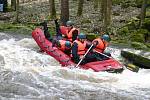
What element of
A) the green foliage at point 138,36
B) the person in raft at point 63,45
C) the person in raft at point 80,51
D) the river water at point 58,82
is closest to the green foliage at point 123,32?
the green foliage at point 138,36

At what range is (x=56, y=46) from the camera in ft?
54.1

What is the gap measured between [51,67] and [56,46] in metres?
1.50

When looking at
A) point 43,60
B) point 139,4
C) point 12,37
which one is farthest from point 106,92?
point 139,4

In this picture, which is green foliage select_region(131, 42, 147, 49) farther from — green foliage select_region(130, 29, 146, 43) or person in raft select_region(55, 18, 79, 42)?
person in raft select_region(55, 18, 79, 42)

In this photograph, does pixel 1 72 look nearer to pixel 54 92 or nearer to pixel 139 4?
pixel 54 92

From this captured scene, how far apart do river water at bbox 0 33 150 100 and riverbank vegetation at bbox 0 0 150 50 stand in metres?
6.92

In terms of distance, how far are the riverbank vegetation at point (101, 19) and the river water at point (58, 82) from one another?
22.7 ft

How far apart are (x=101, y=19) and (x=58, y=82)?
48.3 ft

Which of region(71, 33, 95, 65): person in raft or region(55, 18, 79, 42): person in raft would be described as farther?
region(55, 18, 79, 42): person in raft

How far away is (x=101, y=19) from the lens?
27.5m

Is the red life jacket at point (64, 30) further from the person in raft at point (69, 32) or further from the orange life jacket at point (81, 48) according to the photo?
the orange life jacket at point (81, 48)

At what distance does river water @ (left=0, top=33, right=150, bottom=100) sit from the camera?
12070 mm

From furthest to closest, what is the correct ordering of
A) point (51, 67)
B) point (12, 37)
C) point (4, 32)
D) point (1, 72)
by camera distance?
point (4, 32) < point (12, 37) < point (51, 67) < point (1, 72)

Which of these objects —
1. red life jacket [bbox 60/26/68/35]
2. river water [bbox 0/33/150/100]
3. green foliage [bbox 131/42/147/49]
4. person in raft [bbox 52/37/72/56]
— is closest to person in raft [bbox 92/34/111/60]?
person in raft [bbox 52/37/72/56]
